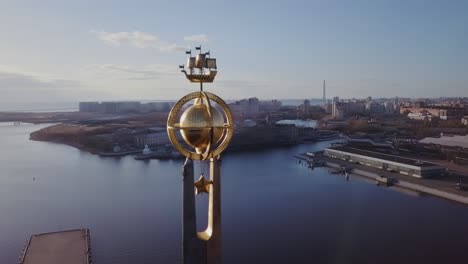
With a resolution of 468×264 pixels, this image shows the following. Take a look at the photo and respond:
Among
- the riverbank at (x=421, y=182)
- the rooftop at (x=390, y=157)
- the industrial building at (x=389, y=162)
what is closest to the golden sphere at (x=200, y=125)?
the riverbank at (x=421, y=182)

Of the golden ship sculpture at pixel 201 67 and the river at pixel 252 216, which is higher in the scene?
the golden ship sculpture at pixel 201 67

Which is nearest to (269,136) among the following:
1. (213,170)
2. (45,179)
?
(45,179)

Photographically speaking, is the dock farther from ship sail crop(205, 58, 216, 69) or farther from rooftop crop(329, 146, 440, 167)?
rooftop crop(329, 146, 440, 167)

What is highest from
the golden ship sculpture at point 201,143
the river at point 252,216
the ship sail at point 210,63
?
the ship sail at point 210,63

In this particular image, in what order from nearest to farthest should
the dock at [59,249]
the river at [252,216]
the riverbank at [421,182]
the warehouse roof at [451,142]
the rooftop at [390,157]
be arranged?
the dock at [59,249] < the river at [252,216] < the riverbank at [421,182] < the rooftop at [390,157] < the warehouse roof at [451,142]

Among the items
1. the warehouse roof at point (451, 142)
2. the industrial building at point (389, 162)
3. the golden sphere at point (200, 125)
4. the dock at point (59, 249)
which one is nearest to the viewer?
the golden sphere at point (200, 125)

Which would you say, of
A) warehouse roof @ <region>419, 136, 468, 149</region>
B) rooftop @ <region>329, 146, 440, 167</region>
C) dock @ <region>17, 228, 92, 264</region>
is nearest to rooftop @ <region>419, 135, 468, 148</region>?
warehouse roof @ <region>419, 136, 468, 149</region>

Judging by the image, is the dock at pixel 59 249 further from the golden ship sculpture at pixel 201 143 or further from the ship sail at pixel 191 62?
the ship sail at pixel 191 62

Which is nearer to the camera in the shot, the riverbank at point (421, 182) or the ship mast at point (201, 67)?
the ship mast at point (201, 67)

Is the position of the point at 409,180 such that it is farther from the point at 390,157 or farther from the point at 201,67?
the point at 201,67
